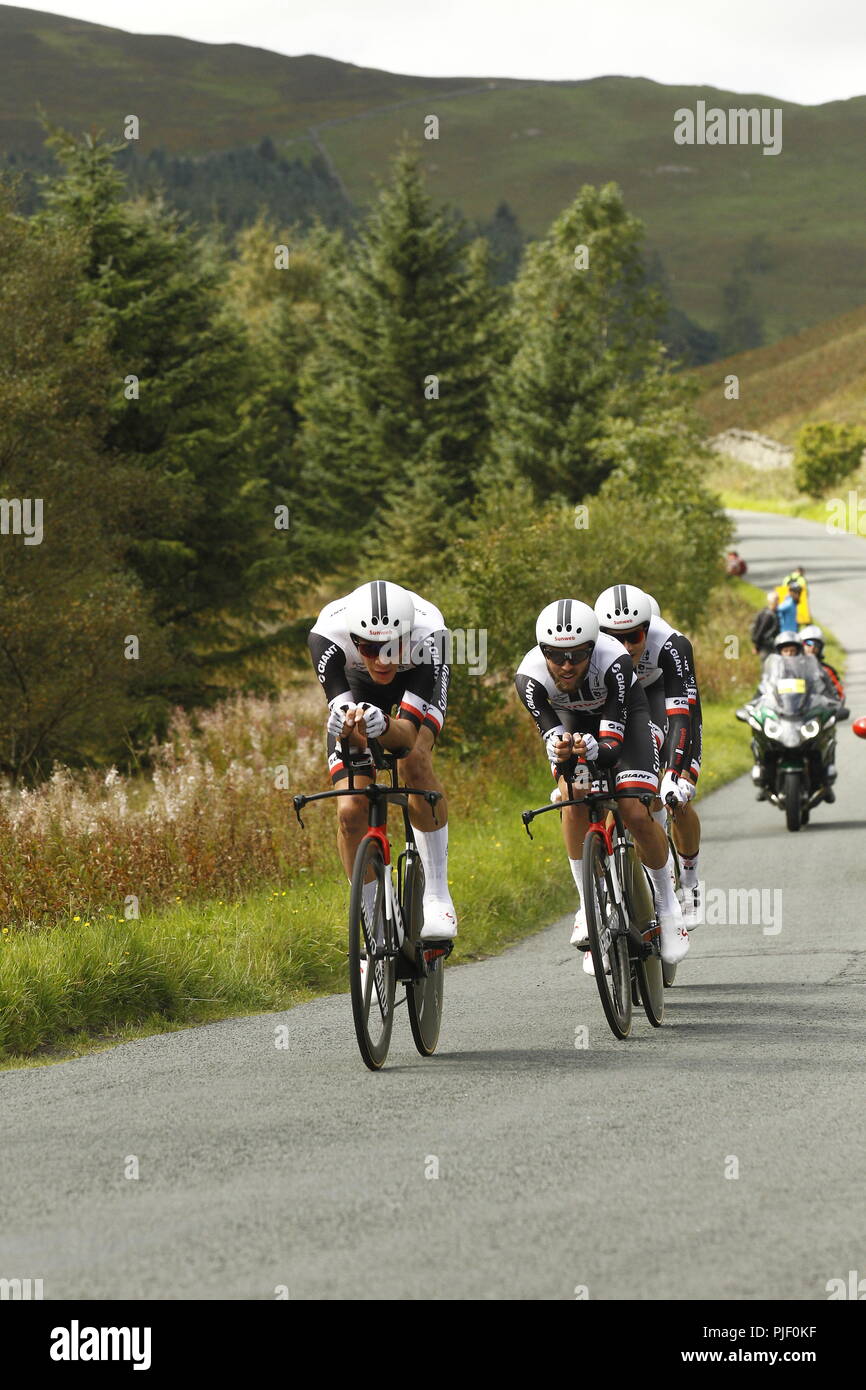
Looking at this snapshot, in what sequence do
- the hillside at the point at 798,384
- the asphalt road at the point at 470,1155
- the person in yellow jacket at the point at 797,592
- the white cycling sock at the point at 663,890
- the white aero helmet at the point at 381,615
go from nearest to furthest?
the asphalt road at the point at 470,1155, the white aero helmet at the point at 381,615, the white cycling sock at the point at 663,890, the person in yellow jacket at the point at 797,592, the hillside at the point at 798,384

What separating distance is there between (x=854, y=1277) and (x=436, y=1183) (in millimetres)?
1348

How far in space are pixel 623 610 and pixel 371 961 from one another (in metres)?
2.99

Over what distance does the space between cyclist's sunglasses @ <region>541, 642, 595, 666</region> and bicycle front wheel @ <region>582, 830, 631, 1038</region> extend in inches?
32.3

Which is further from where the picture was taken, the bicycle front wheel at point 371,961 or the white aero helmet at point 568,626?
the white aero helmet at point 568,626

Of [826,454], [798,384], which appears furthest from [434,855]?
[798,384]

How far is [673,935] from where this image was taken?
819 cm

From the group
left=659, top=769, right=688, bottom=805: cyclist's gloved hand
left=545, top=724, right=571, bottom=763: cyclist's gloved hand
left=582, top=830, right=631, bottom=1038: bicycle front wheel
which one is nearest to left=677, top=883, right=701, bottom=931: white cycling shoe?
left=659, top=769, right=688, bottom=805: cyclist's gloved hand

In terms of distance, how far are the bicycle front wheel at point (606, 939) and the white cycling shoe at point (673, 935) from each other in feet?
1.74

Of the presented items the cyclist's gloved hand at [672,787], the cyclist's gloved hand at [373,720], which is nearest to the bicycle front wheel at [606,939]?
the cyclist's gloved hand at [373,720]

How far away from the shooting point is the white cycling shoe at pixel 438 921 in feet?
23.4

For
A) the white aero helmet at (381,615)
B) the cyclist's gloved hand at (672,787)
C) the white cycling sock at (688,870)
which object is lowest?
the white cycling sock at (688,870)

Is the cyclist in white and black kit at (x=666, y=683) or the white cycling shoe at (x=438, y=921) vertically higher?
the cyclist in white and black kit at (x=666, y=683)

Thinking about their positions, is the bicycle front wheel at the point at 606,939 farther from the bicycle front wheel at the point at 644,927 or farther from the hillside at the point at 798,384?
the hillside at the point at 798,384

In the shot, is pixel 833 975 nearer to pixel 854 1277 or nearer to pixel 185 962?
pixel 185 962
